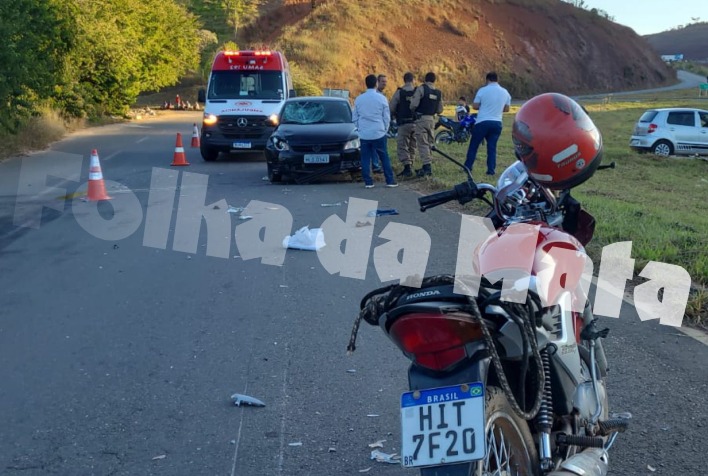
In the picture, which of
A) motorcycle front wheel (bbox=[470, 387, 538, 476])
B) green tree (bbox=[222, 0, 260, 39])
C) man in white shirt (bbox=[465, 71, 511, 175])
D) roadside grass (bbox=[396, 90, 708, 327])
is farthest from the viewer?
green tree (bbox=[222, 0, 260, 39])

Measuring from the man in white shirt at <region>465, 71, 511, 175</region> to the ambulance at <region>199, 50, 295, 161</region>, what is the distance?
19.3 feet

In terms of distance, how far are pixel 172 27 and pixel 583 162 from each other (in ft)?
170

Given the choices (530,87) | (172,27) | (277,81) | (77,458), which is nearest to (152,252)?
(77,458)

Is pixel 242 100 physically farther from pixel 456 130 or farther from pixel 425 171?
pixel 456 130

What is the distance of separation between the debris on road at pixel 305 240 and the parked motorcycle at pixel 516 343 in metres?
5.22

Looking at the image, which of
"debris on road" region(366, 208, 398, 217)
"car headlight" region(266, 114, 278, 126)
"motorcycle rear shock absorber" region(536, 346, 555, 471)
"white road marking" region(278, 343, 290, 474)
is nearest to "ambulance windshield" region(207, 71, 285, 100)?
"car headlight" region(266, 114, 278, 126)

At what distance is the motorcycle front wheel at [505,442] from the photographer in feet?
9.00

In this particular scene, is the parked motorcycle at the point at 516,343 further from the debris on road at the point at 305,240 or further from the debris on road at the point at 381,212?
the debris on road at the point at 381,212

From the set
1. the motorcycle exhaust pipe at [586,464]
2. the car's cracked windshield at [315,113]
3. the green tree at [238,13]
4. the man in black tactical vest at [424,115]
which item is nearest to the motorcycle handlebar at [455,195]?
the motorcycle exhaust pipe at [586,464]

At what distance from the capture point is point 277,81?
Answer: 66.6ft

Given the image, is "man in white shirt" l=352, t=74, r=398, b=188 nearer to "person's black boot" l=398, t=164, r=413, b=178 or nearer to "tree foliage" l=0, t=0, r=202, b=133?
"person's black boot" l=398, t=164, r=413, b=178

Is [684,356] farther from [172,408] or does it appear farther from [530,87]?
[530,87]

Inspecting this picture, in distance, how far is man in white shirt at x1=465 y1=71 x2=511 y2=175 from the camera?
567 inches

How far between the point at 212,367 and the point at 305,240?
384 cm
